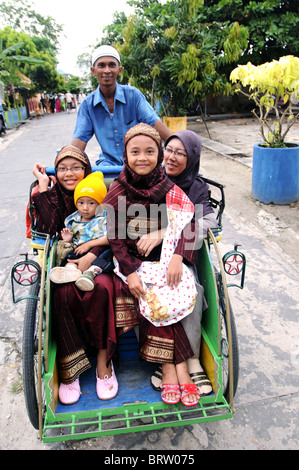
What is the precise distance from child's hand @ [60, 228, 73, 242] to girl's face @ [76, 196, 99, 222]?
145 millimetres

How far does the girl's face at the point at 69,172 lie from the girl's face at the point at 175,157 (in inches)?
22.8

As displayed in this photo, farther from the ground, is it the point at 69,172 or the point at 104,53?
the point at 104,53

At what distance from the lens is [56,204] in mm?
2246

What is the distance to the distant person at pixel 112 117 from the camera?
292cm

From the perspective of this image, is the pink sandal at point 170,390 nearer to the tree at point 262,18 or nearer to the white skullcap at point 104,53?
the white skullcap at point 104,53

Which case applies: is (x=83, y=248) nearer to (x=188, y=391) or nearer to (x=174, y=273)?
(x=174, y=273)

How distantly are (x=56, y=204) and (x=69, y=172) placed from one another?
0.75 ft

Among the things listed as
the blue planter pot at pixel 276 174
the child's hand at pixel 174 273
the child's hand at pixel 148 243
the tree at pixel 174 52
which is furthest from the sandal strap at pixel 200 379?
the tree at pixel 174 52

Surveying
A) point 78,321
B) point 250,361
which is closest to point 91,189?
point 78,321

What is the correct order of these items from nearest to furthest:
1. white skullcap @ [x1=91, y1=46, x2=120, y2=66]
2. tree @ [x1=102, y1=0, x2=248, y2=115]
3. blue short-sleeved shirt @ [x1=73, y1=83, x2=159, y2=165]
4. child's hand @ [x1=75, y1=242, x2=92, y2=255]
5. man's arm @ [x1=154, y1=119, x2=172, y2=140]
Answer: child's hand @ [x1=75, y1=242, x2=92, y2=255]
white skullcap @ [x1=91, y1=46, x2=120, y2=66]
man's arm @ [x1=154, y1=119, x2=172, y2=140]
blue short-sleeved shirt @ [x1=73, y1=83, x2=159, y2=165]
tree @ [x1=102, y1=0, x2=248, y2=115]

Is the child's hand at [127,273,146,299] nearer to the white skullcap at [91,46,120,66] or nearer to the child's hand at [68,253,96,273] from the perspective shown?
the child's hand at [68,253,96,273]

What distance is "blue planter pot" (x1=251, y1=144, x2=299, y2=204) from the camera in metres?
4.91

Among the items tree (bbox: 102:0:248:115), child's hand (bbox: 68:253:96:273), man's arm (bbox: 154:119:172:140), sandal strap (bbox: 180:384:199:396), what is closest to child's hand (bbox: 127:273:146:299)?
child's hand (bbox: 68:253:96:273)
